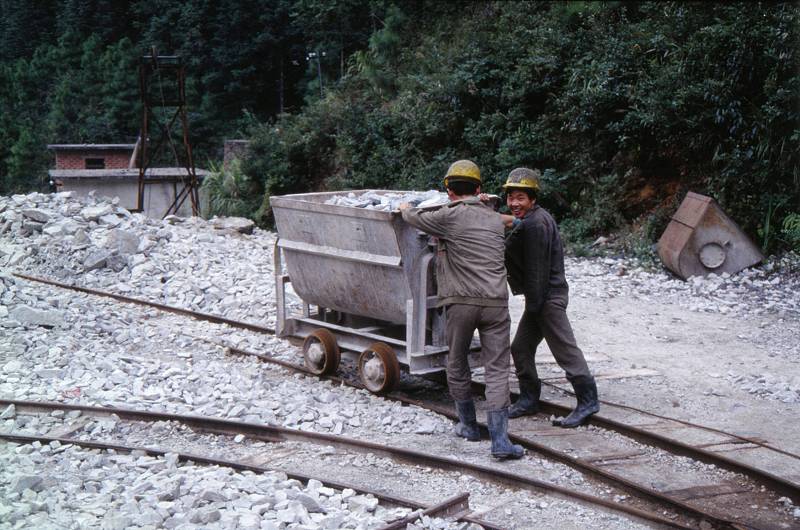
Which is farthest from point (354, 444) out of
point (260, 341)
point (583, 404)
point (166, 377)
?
point (260, 341)

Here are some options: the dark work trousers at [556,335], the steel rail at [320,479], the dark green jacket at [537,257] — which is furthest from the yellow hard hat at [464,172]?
the steel rail at [320,479]

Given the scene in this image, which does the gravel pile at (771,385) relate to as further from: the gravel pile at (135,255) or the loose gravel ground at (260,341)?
the gravel pile at (135,255)

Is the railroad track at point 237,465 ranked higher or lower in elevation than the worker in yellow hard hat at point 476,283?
lower

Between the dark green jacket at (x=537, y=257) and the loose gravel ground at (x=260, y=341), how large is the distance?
137 cm

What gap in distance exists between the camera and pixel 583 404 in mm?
6941

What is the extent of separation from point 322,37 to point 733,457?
118ft

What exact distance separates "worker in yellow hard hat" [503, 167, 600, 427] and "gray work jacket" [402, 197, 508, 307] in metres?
0.38

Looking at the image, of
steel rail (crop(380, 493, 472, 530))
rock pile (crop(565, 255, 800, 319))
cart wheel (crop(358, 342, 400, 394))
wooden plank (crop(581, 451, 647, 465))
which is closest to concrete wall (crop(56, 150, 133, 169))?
A: rock pile (crop(565, 255, 800, 319))

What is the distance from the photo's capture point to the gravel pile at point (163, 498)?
16.2ft

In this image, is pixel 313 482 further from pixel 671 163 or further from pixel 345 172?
pixel 345 172

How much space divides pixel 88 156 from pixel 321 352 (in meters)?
40.3

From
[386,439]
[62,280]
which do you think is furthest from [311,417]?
[62,280]

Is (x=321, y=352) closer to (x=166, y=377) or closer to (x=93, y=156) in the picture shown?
(x=166, y=377)

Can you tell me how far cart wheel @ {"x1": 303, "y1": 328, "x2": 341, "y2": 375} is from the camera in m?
8.30
